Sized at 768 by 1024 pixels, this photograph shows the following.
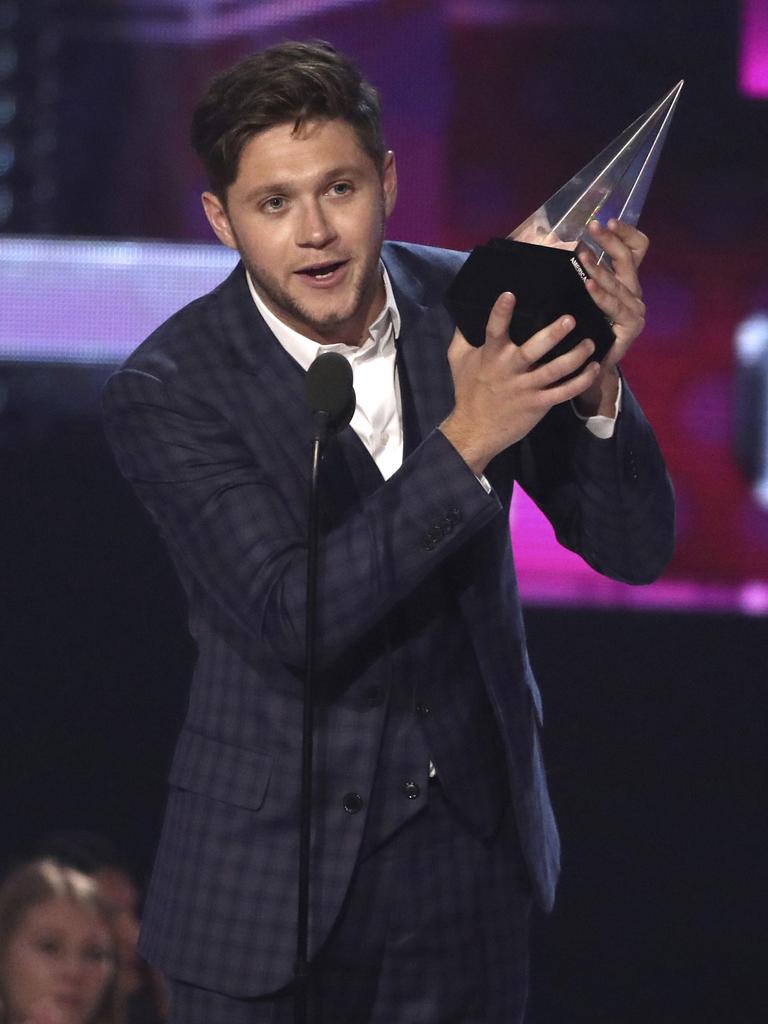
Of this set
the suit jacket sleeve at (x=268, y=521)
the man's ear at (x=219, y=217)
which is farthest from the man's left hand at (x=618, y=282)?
the man's ear at (x=219, y=217)

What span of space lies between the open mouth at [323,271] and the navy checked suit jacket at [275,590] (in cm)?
10

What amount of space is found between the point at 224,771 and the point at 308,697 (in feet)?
0.87

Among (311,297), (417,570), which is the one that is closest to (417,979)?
(417,570)

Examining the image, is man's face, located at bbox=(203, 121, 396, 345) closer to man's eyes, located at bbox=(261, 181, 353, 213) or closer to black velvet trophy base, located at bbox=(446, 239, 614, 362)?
man's eyes, located at bbox=(261, 181, 353, 213)

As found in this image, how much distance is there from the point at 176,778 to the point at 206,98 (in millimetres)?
866

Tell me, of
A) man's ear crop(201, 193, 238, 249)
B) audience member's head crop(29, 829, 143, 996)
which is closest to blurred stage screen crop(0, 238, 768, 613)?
audience member's head crop(29, 829, 143, 996)

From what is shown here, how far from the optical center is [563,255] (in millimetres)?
1725

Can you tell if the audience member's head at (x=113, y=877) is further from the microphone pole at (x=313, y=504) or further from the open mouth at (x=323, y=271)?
the open mouth at (x=323, y=271)

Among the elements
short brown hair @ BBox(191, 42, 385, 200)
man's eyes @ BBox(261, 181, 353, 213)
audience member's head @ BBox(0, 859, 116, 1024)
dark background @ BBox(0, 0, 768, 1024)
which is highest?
short brown hair @ BBox(191, 42, 385, 200)

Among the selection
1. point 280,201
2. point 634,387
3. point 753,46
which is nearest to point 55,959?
point 634,387

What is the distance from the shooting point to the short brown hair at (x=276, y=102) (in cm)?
196

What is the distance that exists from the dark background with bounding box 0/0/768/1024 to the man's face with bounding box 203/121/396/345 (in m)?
1.64

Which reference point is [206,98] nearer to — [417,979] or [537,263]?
[537,263]

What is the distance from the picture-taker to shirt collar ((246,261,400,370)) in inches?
80.0
